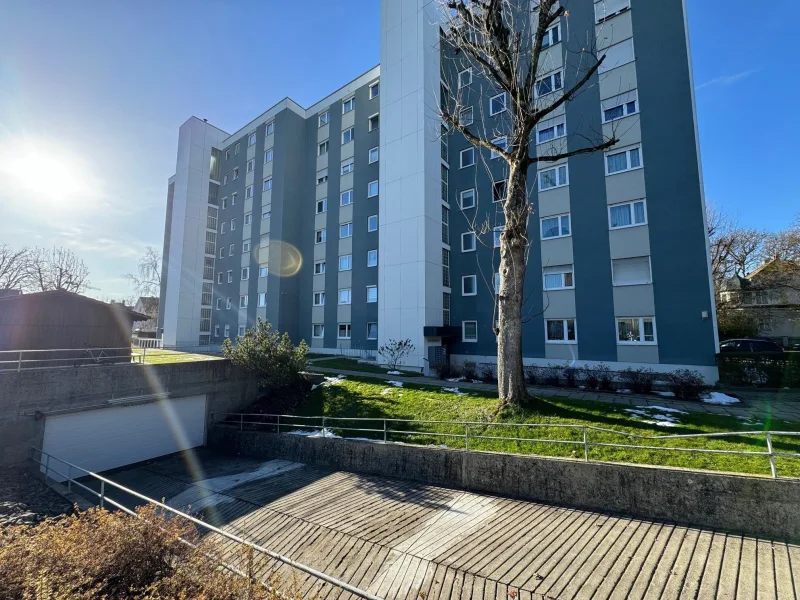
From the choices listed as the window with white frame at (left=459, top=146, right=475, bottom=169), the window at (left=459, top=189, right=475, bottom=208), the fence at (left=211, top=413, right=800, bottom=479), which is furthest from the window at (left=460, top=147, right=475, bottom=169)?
the fence at (left=211, top=413, right=800, bottom=479)

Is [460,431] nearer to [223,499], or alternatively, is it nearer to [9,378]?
[223,499]

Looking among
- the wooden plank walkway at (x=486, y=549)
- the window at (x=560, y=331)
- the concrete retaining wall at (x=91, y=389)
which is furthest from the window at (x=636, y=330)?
the concrete retaining wall at (x=91, y=389)

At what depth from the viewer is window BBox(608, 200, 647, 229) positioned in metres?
17.7

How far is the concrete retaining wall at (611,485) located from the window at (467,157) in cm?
1988

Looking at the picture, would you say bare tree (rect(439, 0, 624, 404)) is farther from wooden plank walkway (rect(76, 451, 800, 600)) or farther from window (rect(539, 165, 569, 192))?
window (rect(539, 165, 569, 192))

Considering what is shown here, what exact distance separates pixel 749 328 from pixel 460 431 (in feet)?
92.6

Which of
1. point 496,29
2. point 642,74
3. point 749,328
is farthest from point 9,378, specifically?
point 749,328

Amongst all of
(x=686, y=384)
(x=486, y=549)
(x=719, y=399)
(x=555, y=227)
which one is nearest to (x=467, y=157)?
(x=555, y=227)

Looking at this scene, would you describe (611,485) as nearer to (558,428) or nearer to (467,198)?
(558,428)

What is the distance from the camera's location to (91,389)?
12875 millimetres

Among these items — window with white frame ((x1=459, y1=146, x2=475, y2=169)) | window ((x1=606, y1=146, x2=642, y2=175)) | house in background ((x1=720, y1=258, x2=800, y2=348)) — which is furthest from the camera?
house in background ((x1=720, y1=258, x2=800, y2=348))

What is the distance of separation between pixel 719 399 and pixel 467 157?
61.6 ft

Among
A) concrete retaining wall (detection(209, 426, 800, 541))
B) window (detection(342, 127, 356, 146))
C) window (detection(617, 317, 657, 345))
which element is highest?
window (detection(342, 127, 356, 146))

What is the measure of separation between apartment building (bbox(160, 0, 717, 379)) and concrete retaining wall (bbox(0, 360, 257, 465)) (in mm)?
9629
